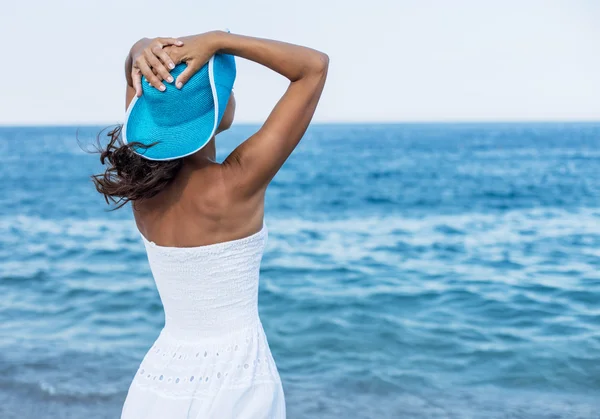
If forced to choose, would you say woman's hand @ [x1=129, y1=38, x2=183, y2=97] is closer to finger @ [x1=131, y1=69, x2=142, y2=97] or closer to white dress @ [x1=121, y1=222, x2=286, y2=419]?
finger @ [x1=131, y1=69, x2=142, y2=97]

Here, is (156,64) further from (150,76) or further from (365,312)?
(365,312)

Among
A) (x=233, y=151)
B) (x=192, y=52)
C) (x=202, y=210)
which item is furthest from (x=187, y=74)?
(x=202, y=210)

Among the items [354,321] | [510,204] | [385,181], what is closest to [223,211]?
[354,321]

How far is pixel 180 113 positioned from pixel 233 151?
0.18 meters

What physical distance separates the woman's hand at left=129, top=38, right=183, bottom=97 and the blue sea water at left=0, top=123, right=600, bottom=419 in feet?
12.3

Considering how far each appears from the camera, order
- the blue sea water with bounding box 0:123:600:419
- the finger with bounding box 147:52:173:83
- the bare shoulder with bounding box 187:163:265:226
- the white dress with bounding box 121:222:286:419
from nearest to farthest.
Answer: the finger with bounding box 147:52:173:83, the bare shoulder with bounding box 187:163:265:226, the white dress with bounding box 121:222:286:419, the blue sea water with bounding box 0:123:600:419

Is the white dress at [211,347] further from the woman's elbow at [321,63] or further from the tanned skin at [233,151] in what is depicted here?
the woman's elbow at [321,63]

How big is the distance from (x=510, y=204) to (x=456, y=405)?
13.7m

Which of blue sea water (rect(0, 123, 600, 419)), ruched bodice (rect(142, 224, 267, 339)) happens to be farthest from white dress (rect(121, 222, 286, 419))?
blue sea water (rect(0, 123, 600, 419))

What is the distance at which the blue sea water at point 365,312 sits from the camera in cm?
546

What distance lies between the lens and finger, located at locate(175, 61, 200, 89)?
1658mm

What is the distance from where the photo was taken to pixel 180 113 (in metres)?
1.72

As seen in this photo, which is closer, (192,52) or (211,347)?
(192,52)

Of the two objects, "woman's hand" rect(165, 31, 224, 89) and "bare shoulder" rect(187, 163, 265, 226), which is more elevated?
"woman's hand" rect(165, 31, 224, 89)
